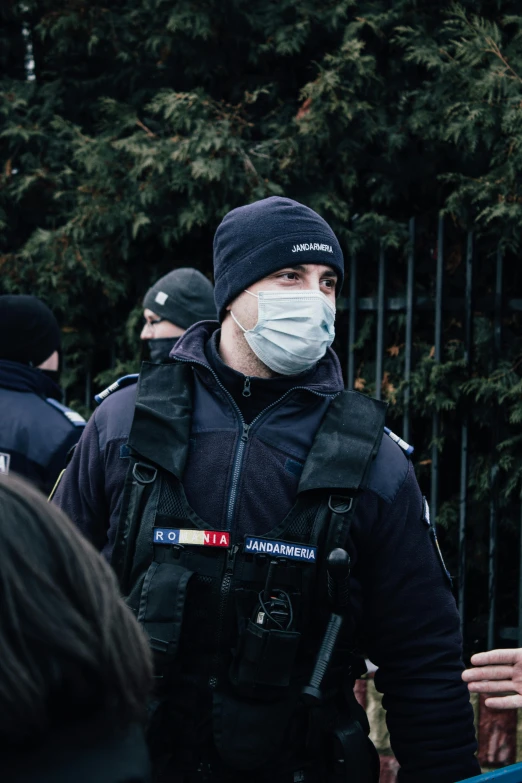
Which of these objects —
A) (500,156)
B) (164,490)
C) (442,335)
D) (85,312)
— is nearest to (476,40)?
(500,156)

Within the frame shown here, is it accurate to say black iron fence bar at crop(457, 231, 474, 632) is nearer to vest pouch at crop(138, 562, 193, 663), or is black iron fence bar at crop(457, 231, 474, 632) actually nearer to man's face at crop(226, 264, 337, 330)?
man's face at crop(226, 264, 337, 330)

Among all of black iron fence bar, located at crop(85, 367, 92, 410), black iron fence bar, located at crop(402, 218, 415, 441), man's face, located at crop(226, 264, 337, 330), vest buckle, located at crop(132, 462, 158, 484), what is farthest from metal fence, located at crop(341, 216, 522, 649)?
vest buckle, located at crop(132, 462, 158, 484)

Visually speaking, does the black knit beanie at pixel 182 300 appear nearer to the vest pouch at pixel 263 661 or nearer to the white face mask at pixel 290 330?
the white face mask at pixel 290 330

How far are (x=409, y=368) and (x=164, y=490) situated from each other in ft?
8.02

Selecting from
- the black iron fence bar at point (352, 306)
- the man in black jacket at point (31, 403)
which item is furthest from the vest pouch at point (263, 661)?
the black iron fence bar at point (352, 306)

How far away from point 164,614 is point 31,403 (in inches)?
71.7

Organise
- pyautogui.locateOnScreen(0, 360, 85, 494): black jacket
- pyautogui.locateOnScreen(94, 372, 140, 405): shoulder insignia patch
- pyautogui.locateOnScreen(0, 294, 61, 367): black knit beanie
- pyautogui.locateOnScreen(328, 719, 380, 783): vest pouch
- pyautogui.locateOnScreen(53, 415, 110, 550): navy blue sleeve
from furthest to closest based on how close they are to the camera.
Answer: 1. pyautogui.locateOnScreen(0, 294, 61, 367): black knit beanie
2. pyautogui.locateOnScreen(0, 360, 85, 494): black jacket
3. pyautogui.locateOnScreen(94, 372, 140, 405): shoulder insignia patch
4. pyautogui.locateOnScreen(53, 415, 110, 550): navy blue sleeve
5. pyautogui.locateOnScreen(328, 719, 380, 783): vest pouch

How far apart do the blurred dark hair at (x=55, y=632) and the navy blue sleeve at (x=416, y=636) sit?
109 cm

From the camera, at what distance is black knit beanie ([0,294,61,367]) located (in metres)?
3.74

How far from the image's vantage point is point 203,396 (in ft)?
7.29

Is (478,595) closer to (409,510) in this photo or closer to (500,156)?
(500,156)

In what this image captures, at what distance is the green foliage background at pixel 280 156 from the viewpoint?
13.5ft

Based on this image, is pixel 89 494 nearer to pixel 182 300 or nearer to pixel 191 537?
pixel 191 537

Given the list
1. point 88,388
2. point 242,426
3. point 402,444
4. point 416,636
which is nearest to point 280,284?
point 242,426
